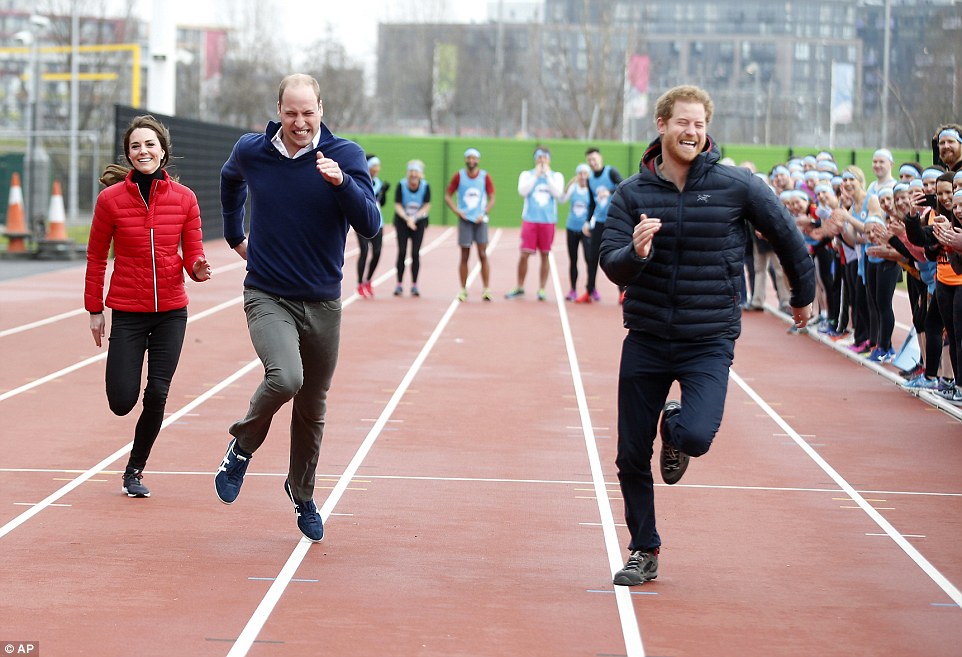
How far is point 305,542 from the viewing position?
7086 millimetres

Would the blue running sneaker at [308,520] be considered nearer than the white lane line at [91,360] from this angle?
Yes

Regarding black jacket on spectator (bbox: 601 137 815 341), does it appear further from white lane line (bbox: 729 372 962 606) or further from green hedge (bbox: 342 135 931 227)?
green hedge (bbox: 342 135 931 227)

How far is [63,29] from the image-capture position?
58.8 meters

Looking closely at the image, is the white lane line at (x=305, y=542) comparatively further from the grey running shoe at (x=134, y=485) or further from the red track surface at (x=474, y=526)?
the grey running shoe at (x=134, y=485)

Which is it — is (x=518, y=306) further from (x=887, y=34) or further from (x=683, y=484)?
(x=887, y=34)

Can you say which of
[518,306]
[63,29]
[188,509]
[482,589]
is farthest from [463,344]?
[63,29]

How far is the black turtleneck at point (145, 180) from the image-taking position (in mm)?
7875

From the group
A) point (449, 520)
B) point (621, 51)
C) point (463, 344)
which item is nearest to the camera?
point (449, 520)

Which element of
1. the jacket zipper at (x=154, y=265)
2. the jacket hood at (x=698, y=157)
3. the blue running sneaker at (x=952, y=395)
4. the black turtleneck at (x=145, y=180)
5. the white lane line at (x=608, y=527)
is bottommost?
the white lane line at (x=608, y=527)

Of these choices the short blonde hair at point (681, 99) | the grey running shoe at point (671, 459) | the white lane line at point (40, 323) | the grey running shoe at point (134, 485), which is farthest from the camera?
the white lane line at point (40, 323)

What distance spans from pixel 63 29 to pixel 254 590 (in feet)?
185

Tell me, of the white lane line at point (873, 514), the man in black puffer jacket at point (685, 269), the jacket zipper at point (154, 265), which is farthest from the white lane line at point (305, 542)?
the white lane line at point (873, 514)

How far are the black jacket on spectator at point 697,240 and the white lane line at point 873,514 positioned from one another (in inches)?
58.2

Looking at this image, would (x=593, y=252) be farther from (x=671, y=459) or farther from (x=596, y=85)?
→ (x=596, y=85)
